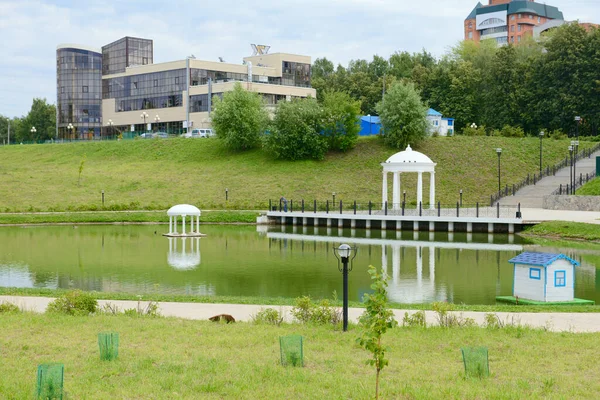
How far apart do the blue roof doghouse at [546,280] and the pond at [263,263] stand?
1.07 metres

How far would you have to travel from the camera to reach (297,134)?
6969 centimetres

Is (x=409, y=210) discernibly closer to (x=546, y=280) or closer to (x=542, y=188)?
(x=542, y=188)

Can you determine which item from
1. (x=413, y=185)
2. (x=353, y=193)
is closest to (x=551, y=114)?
(x=413, y=185)

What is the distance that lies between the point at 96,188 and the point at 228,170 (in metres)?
12.6

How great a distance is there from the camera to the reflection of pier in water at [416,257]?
71.6 ft

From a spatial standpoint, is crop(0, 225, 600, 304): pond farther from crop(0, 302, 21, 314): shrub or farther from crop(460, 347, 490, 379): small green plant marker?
crop(460, 347, 490, 379): small green plant marker

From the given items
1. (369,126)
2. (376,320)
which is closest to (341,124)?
(369,126)

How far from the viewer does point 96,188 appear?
203 ft

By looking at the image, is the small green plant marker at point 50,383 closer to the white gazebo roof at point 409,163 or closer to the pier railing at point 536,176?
the white gazebo roof at point 409,163

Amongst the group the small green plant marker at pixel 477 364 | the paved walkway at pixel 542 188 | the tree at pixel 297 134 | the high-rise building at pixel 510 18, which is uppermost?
the high-rise building at pixel 510 18

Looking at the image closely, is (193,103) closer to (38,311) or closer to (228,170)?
(228,170)

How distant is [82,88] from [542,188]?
71522 mm

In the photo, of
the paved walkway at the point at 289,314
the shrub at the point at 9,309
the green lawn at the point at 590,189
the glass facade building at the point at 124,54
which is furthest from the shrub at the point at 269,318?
the glass facade building at the point at 124,54

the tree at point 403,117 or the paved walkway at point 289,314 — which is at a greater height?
the tree at point 403,117
